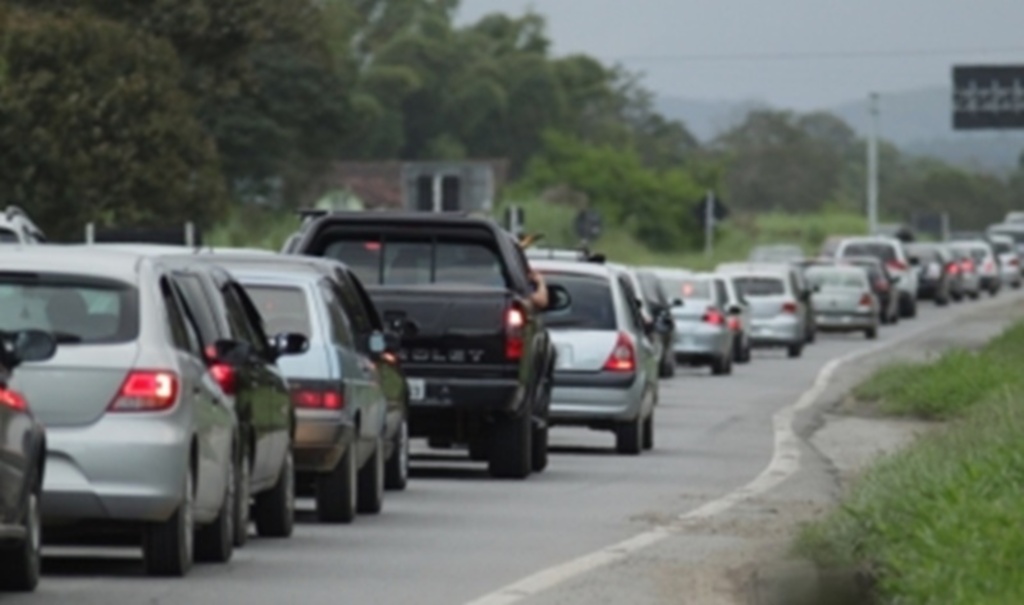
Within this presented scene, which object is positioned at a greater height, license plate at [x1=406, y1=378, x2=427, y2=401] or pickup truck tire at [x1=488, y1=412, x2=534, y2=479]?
license plate at [x1=406, y1=378, x2=427, y2=401]

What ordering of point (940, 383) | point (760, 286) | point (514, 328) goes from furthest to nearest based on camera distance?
1. point (760, 286)
2. point (940, 383)
3. point (514, 328)

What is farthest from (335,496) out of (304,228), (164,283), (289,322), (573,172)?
(573,172)

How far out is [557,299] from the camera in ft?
92.8

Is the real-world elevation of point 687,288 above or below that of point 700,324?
above

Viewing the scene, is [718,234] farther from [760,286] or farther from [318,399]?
[318,399]

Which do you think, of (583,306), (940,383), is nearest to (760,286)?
(940,383)

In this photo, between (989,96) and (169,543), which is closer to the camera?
(169,543)

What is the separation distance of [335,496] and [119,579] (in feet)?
14.4

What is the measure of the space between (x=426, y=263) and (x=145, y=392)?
970cm

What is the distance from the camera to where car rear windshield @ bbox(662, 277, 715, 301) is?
50.8m

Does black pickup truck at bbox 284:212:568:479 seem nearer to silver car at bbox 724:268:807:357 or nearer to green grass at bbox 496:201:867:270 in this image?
silver car at bbox 724:268:807:357

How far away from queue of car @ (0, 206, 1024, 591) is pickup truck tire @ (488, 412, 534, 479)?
0.02 m

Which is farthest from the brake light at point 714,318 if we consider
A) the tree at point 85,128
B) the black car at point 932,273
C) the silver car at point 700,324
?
the black car at point 932,273

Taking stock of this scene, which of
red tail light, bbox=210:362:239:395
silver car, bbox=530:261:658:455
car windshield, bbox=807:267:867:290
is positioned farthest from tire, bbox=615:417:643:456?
car windshield, bbox=807:267:867:290
